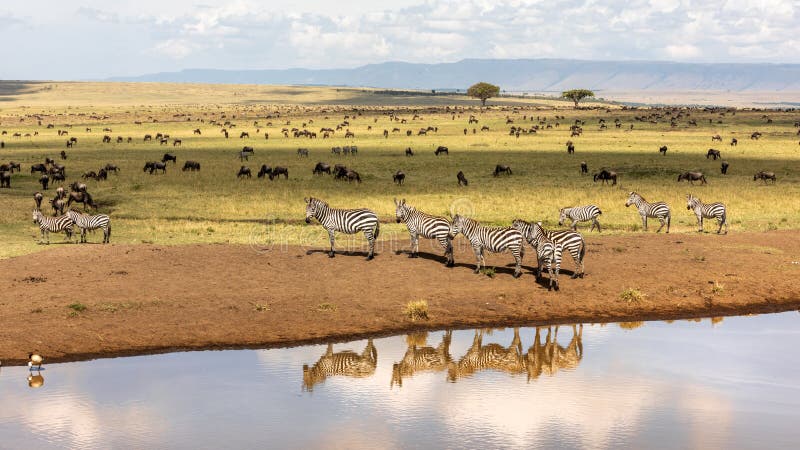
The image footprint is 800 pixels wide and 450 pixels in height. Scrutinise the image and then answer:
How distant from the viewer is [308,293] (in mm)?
23281

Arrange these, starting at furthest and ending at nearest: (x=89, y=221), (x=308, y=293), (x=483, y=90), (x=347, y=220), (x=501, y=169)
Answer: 1. (x=483, y=90)
2. (x=501, y=169)
3. (x=89, y=221)
4. (x=347, y=220)
5. (x=308, y=293)

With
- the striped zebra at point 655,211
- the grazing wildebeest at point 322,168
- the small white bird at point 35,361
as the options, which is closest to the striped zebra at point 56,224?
the small white bird at point 35,361

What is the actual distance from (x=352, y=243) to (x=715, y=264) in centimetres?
1180

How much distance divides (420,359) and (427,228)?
23.2 feet

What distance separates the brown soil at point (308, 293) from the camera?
20.4m

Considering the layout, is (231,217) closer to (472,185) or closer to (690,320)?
(472,185)

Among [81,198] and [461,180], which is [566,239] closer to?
[81,198]

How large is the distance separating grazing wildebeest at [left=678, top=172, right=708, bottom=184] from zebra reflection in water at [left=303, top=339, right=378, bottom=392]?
3741 centimetres

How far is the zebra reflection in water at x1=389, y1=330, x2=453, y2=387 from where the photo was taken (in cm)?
1847

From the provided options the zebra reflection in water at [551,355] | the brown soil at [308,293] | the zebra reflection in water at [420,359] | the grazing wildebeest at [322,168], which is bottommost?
the zebra reflection in water at [420,359]

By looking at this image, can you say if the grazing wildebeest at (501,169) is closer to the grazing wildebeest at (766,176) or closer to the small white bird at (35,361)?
the grazing wildebeest at (766,176)

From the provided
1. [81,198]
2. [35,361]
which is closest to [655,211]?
[35,361]

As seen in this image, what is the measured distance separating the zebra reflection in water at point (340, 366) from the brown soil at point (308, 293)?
1.18 metres

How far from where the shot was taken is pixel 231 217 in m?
39.8
